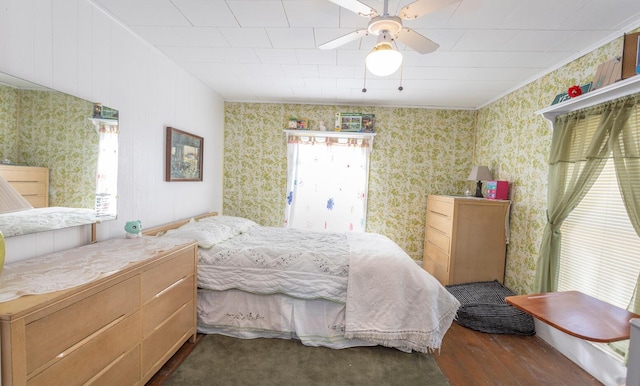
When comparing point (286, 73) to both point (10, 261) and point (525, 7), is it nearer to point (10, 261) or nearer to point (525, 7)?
point (525, 7)

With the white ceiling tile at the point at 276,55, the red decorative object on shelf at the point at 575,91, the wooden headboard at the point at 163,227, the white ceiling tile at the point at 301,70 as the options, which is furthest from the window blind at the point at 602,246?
the wooden headboard at the point at 163,227

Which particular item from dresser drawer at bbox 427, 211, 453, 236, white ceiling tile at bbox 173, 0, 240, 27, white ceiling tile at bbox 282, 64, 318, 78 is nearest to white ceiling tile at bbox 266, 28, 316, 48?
white ceiling tile at bbox 173, 0, 240, 27

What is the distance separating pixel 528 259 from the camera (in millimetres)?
2779

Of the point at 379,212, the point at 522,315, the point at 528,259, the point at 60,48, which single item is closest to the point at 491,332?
the point at 522,315

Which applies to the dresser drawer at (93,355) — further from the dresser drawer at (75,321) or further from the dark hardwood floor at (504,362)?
the dark hardwood floor at (504,362)

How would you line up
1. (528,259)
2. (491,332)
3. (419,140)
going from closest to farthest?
1. (491,332)
2. (528,259)
3. (419,140)

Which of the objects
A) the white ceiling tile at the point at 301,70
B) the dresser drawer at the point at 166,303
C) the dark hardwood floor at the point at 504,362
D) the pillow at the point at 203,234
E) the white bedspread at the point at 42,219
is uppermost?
the white ceiling tile at the point at 301,70

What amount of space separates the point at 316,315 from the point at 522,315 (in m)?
1.94

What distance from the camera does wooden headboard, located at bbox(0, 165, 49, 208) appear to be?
1.37m

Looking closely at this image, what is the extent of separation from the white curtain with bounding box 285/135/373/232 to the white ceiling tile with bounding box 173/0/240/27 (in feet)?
6.74

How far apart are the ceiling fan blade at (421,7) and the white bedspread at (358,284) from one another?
1.72 m

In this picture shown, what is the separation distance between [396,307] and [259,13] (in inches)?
93.9

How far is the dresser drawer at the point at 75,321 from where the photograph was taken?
3.25 feet

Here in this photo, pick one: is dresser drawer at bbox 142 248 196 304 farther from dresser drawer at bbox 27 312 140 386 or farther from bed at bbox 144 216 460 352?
bed at bbox 144 216 460 352
